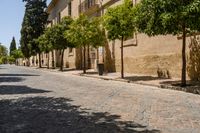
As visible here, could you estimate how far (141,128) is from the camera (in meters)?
7.94

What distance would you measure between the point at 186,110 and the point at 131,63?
18658 millimetres

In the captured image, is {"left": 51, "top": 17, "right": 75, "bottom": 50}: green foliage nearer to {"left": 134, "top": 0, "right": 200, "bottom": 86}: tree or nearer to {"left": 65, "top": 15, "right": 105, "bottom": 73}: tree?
{"left": 65, "top": 15, "right": 105, "bottom": 73}: tree

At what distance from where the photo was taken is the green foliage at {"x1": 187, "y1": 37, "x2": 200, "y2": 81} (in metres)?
19.8

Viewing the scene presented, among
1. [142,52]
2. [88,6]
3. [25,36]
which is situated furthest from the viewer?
[25,36]

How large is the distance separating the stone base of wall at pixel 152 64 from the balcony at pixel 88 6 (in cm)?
774

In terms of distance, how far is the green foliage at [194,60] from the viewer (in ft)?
65.0

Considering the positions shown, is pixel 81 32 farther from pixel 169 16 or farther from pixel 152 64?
pixel 169 16

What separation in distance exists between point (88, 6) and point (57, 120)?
32.2 m

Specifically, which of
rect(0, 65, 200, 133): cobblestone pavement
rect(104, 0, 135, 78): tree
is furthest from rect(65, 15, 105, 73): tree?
rect(0, 65, 200, 133): cobblestone pavement

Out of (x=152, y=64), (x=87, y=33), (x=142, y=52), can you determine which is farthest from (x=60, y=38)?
(x=152, y=64)

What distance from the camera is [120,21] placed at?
2373 cm

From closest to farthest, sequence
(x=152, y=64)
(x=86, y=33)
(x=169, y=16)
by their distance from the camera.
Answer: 1. (x=169, y=16)
2. (x=152, y=64)
3. (x=86, y=33)

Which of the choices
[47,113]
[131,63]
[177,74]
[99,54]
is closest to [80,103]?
[47,113]

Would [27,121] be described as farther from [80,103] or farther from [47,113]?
[80,103]
